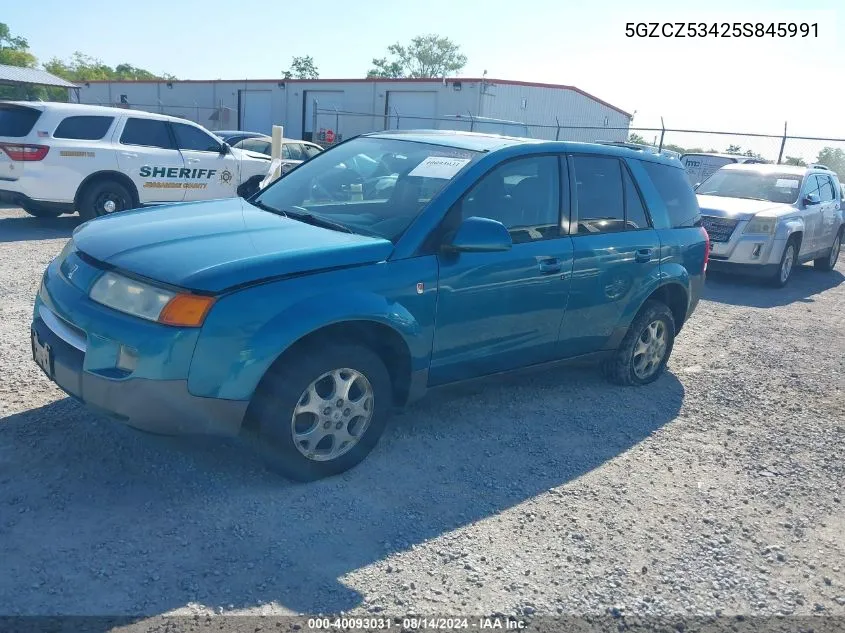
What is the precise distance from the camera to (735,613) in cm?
314

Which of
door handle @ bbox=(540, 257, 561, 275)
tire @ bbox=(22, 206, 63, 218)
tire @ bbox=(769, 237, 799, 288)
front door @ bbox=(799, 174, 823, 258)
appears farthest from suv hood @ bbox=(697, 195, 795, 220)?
tire @ bbox=(22, 206, 63, 218)

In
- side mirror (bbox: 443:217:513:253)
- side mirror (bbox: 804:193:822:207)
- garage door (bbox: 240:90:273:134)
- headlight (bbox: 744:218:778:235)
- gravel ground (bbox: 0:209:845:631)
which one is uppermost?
garage door (bbox: 240:90:273:134)

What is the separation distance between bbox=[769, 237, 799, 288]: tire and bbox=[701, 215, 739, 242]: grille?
2.86 feet

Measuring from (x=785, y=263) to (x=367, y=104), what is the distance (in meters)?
26.5

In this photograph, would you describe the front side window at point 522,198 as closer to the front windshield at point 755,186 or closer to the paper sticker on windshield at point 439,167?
the paper sticker on windshield at point 439,167

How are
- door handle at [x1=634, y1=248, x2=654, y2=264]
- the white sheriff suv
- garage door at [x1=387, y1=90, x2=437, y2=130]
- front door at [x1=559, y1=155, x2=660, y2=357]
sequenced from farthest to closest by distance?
1. garage door at [x1=387, y1=90, x2=437, y2=130]
2. the white sheriff suv
3. door handle at [x1=634, y1=248, x2=654, y2=264]
4. front door at [x1=559, y1=155, x2=660, y2=357]

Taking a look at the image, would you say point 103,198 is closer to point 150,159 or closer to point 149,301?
point 150,159

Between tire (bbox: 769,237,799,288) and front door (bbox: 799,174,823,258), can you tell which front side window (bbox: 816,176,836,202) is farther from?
tire (bbox: 769,237,799,288)

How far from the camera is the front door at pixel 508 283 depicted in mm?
4152

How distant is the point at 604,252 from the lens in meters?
5.00

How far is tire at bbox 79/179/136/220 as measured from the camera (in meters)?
10.5

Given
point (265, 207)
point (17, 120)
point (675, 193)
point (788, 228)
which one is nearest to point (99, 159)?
point (17, 120)

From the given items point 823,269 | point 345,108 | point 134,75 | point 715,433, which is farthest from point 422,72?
point 715,433

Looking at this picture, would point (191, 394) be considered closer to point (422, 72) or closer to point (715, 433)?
point (715, 433)
